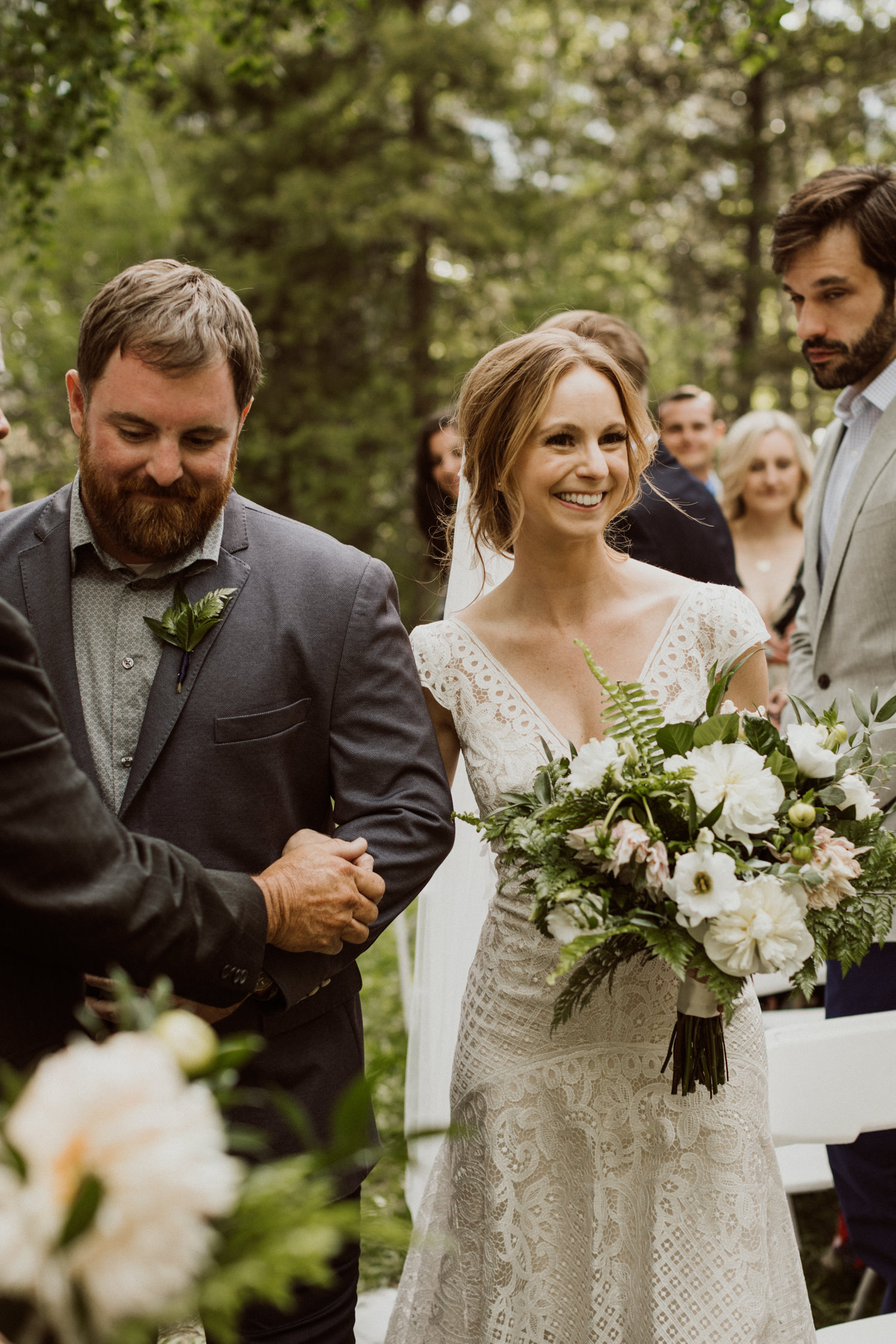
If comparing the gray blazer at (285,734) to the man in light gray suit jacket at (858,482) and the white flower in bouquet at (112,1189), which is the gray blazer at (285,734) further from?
the man in light gray suit jacket at (858,482)

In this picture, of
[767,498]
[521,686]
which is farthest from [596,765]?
[767,498]

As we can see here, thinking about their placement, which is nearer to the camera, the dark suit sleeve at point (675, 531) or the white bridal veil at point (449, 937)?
the white bridal veil at point (449, 937)

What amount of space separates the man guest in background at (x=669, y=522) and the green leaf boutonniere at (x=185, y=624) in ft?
6.17

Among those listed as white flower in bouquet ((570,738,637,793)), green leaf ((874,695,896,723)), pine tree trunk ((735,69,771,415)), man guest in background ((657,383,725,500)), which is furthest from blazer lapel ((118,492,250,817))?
pine tree trunk ((735,69,771,415))

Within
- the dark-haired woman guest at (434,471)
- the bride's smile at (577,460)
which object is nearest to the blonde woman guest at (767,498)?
the dark-haired woman guest at (434,471)

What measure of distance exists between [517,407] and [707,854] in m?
1.21

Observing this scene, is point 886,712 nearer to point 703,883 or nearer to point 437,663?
point 703,883

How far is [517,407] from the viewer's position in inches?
105

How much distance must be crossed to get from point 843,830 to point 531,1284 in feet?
3.70

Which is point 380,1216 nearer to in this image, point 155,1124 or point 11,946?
point 155,1124

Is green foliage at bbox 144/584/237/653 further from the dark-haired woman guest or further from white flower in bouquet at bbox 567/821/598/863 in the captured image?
the dark-haired woman guest

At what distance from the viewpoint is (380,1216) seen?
42.9 inches

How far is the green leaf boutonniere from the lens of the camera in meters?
2.07

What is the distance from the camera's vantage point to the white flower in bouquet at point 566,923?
190cm
